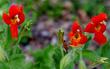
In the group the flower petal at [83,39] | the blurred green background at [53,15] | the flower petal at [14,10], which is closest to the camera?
the flower petal at [83,39]

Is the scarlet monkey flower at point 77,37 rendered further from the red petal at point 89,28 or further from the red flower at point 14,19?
the red flower at point 14,19

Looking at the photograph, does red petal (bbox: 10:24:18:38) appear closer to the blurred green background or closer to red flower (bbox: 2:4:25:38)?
red flower (bbox: 2:4:25:38)

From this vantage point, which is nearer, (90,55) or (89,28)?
(89,28)

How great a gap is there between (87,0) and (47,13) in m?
0.54

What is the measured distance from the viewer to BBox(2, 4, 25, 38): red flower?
8.11 ft

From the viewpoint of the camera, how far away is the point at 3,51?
8.37 ft

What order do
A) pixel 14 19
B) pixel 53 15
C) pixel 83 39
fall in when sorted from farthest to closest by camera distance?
pixel 53 15
pixel 14 19
pixel 83 39

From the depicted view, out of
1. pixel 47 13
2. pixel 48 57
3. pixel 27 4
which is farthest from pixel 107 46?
pixel 47 13

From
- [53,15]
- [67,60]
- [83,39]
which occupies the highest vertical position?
[53,15]

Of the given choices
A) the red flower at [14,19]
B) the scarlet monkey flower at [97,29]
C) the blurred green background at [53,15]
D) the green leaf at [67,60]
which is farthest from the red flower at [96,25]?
the blurred green background at [53,15]

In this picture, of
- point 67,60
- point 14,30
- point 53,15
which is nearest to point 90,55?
point 67,60

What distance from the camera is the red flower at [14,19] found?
2.47 metres

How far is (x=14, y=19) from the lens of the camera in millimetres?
2516

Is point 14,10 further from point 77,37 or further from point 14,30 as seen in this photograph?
point 77,37
